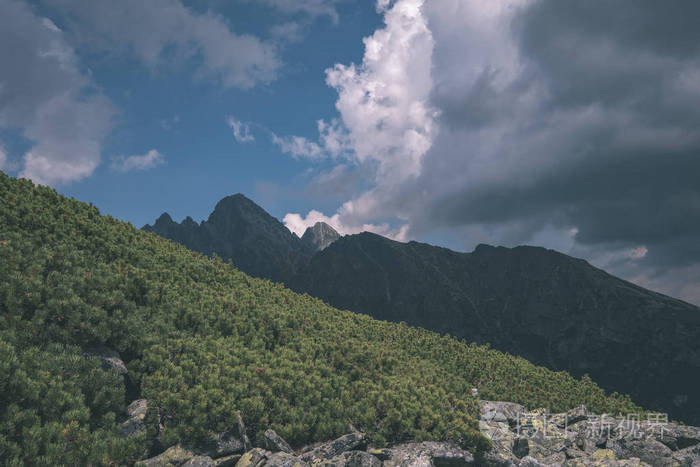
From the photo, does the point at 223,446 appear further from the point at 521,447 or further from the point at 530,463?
the point at 521,447

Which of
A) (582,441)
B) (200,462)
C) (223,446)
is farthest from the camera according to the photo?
(582,441)

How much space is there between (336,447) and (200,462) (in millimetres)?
4453

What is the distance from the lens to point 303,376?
17.0m

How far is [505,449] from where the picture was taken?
48.6 feet

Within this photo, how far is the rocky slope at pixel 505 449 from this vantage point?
12289 millimetres

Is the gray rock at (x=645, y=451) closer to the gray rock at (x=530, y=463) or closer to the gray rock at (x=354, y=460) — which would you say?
the gray rock at (x=530, y=463)

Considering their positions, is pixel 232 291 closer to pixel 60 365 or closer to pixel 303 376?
pixel 303 376

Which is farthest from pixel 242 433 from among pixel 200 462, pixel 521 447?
pixel 521 447

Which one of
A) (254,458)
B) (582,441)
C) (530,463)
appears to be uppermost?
(582,441)

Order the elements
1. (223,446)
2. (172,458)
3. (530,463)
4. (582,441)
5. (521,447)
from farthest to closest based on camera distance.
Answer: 1. (582,441)
2. (521,447)
3. (530,463)
4. (223,446)
5. (172,458)

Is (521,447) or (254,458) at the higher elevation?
(521,447)

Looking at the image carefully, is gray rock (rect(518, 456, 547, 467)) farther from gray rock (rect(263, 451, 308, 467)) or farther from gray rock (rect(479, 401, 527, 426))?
gray rock (rect(263, 451, 308, 467))

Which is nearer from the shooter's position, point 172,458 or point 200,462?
point 200,462

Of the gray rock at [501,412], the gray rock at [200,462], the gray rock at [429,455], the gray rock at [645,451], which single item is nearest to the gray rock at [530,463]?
the gray rock at [429,455]
